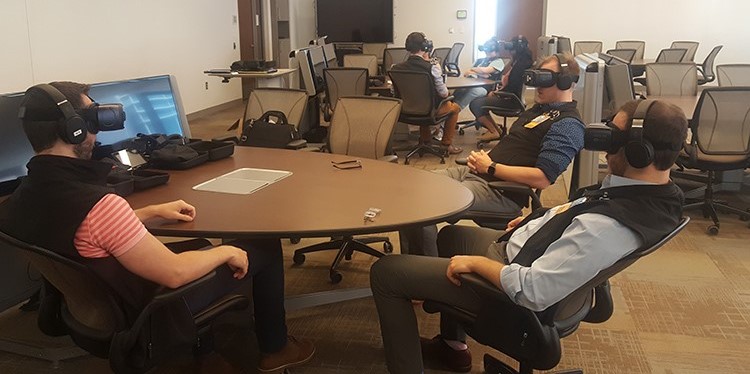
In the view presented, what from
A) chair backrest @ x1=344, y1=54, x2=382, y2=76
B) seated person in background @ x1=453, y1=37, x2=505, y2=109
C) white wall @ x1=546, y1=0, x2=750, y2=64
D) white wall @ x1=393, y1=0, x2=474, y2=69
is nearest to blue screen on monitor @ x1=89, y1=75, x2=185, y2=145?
seated person in background @ x1=453, y1=37, x2=505, y2=109

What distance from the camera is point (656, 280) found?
345cm

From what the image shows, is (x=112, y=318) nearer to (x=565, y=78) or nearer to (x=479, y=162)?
(x=479, y=162)

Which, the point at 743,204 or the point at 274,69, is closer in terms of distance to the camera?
the point at 743,204

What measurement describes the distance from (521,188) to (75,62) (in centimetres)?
497

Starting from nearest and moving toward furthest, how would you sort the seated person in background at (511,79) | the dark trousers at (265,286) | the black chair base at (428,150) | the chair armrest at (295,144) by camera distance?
1. the dark trousers at (265,286)
2. the chair armrest at (295,144)
3. the black chair base at (428,150)
4. the seated person in background at (511,79)

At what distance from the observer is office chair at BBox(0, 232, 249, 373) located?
5.62ft

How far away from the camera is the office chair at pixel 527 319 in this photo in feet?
5.75

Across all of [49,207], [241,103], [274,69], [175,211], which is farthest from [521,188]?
[241,103]

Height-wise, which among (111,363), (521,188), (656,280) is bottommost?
(656,280)

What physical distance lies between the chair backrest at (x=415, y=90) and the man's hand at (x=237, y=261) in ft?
12.6

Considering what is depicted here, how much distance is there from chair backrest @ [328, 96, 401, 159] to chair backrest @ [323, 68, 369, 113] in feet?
7.77

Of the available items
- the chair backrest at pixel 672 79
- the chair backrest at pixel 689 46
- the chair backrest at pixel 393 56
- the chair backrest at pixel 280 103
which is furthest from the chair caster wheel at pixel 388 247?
the chair backrest at pixel 689 46

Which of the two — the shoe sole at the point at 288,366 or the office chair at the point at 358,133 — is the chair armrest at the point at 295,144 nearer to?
the office chair at the point at 358,133

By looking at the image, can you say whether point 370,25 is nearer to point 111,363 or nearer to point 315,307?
point 315,307
